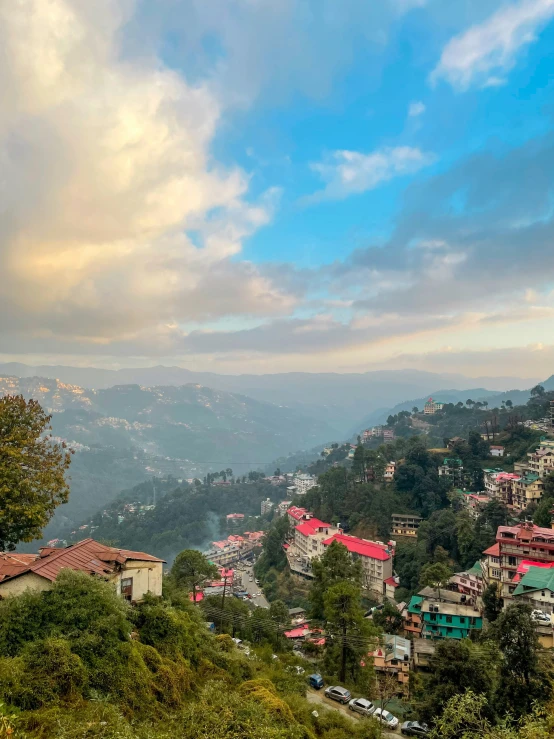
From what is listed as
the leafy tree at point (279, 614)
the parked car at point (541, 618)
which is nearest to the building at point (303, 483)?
the leafy tree at point (279, 614)

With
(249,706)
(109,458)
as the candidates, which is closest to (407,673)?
(249,706)

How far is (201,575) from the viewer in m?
24.2

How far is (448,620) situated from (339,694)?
11.6m

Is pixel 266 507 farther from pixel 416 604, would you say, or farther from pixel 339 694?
pixel 339 694

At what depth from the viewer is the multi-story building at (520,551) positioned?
2731cm

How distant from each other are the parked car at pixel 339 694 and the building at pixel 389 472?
133 feet

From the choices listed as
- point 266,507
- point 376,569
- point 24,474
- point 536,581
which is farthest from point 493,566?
point 266,507

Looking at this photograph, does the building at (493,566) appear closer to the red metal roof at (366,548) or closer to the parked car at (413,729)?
the red metal roof at (366,548)

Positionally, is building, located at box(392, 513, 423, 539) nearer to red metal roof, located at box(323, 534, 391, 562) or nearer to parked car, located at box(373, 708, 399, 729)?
red metal roof, located at box(323, 534, 391, 562)

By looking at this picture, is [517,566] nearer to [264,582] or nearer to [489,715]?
[489,715]

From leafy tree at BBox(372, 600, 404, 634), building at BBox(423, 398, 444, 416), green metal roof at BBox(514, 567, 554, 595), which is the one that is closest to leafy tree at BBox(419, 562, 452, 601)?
leafy tree at BBox(372, 600, 404, 634)

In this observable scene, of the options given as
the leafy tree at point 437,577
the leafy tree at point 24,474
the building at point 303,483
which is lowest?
the building at point 303,483

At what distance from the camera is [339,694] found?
1769 cm

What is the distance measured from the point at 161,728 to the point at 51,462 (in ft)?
25.5
